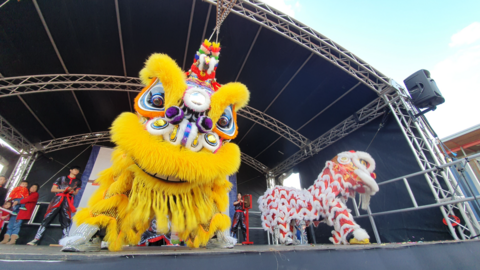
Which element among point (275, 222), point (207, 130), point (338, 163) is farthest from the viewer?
point (275, 222)

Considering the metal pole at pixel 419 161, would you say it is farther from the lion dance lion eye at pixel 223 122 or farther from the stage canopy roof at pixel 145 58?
the lion dance lion eye at pixel 223 122

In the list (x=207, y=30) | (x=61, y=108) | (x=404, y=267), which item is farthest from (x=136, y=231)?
(x=61, y=108)

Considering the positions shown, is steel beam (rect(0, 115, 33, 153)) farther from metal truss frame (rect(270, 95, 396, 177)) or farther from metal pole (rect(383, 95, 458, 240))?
metal pole (rect(383, 95, 458, 240))

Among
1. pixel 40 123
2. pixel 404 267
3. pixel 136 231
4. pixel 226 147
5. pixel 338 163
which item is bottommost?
pixel 404 267

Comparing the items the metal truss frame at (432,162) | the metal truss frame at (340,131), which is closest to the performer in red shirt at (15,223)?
the metal truss frame at (340,131)

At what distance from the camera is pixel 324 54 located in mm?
3885

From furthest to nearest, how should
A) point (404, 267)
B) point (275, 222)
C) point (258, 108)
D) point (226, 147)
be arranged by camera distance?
point (258, 108) → point (275, 222) → point (226, 147) → point (404, 267)

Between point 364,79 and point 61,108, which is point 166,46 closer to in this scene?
point 61,108

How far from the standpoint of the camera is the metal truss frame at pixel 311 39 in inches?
137

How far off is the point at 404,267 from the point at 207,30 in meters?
4.02

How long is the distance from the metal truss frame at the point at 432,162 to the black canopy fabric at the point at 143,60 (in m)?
0.24

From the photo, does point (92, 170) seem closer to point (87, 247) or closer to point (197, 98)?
point (87, 247)

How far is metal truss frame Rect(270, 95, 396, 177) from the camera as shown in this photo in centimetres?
411

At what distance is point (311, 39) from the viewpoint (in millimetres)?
3959
